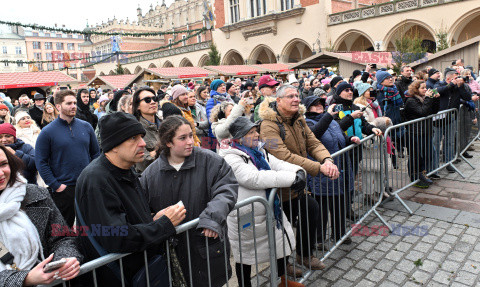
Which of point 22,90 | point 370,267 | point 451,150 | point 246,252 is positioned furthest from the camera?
point 22,90

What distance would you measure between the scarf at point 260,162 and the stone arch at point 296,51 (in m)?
29.9

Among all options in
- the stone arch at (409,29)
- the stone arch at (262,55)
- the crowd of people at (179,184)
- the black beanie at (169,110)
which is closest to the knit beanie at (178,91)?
the crowd of people at (179,184)

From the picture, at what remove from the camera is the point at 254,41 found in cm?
3562

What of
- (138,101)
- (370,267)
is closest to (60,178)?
(138,101)

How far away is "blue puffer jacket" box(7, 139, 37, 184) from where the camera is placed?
435 cm

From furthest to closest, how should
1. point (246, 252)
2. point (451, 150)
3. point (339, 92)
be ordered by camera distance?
point (451, 150)
point (339, 92)
point (246, 252)

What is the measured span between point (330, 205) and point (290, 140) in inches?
38.0

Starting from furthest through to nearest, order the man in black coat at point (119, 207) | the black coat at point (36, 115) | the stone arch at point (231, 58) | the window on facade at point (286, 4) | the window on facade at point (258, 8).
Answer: the stone arch at point (231, 58)
the window on facade at point (258, 8)
the window on facade at point (286, 4)
the black coat at point (36, 115)
the man in black coat at point (119, 207)

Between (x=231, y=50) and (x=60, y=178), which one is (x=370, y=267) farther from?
(x=231, y=50)

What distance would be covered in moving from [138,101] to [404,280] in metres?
3.46

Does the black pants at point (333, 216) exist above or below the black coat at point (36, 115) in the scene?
below

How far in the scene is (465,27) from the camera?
995 inches

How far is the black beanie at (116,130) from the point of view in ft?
6.91

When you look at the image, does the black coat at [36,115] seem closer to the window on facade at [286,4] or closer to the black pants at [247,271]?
the black pants at [247,271]
